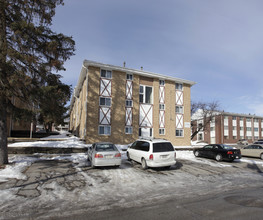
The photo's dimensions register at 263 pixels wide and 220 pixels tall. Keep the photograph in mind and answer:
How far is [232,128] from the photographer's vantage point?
53.9 m

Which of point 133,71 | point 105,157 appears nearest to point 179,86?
point 133,71

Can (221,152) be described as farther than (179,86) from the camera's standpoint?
No

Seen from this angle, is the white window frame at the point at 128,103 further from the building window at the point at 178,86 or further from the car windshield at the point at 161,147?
the car windshield at the point at 161,147

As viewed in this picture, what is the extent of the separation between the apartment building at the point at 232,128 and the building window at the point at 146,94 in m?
29.3

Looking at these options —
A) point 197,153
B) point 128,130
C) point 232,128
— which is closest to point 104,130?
point 128,130

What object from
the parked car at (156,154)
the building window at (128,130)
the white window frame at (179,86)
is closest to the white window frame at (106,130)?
the building window at (128,130)

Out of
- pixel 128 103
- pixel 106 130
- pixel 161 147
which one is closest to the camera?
pixel 161 147

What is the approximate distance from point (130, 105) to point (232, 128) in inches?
1642

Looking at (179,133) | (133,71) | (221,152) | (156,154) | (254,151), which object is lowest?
(254,151)

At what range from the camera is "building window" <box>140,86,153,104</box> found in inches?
997

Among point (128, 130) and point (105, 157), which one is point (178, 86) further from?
point (105, 157)

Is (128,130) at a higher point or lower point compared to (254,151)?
higher

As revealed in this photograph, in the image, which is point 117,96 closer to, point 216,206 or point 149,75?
point 149,75

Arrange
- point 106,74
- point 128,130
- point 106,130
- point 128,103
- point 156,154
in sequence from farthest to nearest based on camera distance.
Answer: point 128,103 → point 128,130 → point 106,74 → point 106,130 → point 156,154
